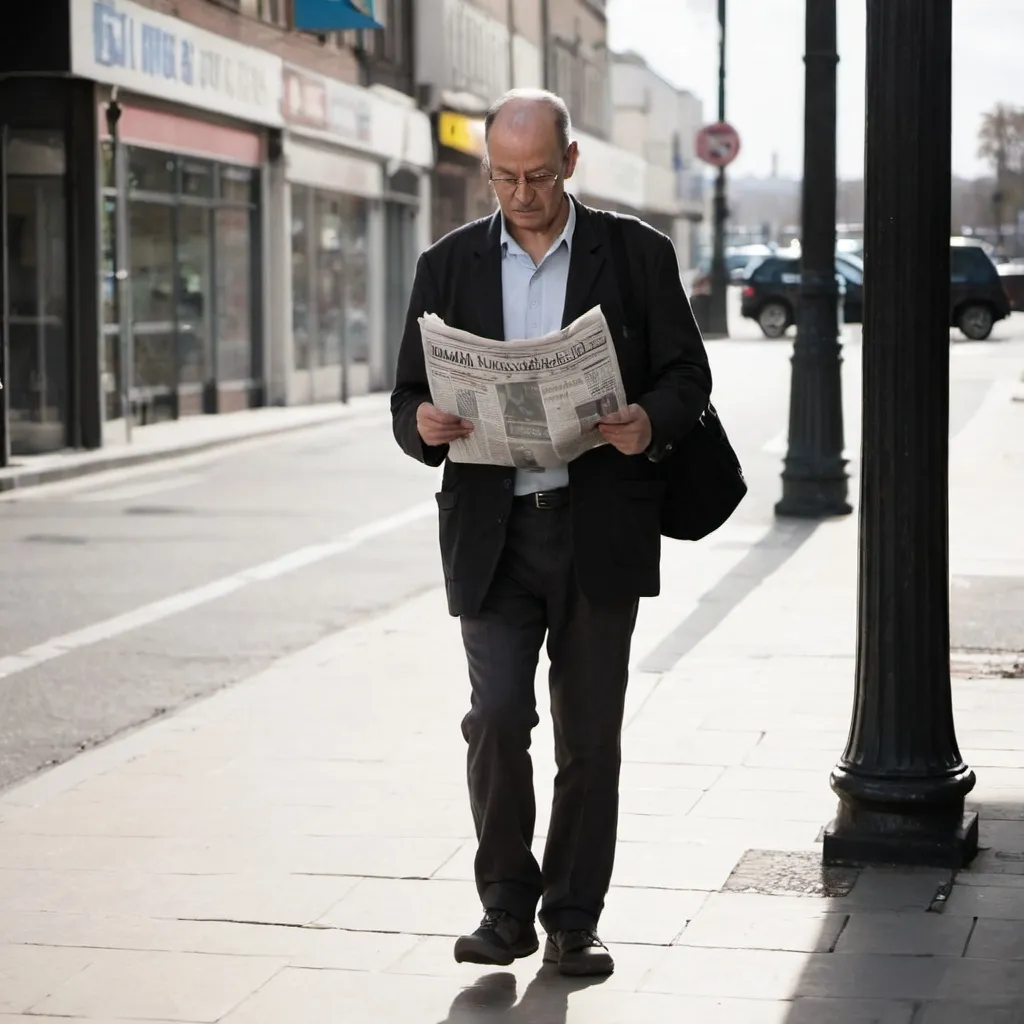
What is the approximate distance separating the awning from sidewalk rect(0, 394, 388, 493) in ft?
14.5

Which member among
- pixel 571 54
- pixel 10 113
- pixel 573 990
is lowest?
pixel 573 990

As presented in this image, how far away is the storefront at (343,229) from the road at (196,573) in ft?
21.9

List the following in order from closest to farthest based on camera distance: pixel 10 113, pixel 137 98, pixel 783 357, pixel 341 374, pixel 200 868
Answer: pixel 200 868 → pixel 10 113 → pixel 137 98 → pixel 341 374 → pixel 783 357

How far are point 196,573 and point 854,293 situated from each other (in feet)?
103

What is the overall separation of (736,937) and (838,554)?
24.2 ft

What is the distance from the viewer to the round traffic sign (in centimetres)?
4425

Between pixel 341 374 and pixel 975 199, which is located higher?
pixel 975 199

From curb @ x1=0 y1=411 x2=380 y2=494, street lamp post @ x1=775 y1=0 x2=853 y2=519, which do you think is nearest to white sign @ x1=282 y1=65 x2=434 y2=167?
curb @ x1=0 y1=411 x2=380 y2=494

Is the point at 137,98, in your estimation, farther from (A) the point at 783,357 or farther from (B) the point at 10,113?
(A) the point at 783,357

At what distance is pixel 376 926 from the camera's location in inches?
200

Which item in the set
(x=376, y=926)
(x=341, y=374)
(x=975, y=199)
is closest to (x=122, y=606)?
(x=376, y=926)

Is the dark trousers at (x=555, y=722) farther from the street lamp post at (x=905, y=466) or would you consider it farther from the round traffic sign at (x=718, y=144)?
→ the round traffic sign at (x=718, y=144)

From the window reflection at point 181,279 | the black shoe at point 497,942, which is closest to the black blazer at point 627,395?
the black shoe at point 497,942

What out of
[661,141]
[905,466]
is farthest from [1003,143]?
[905,466]
